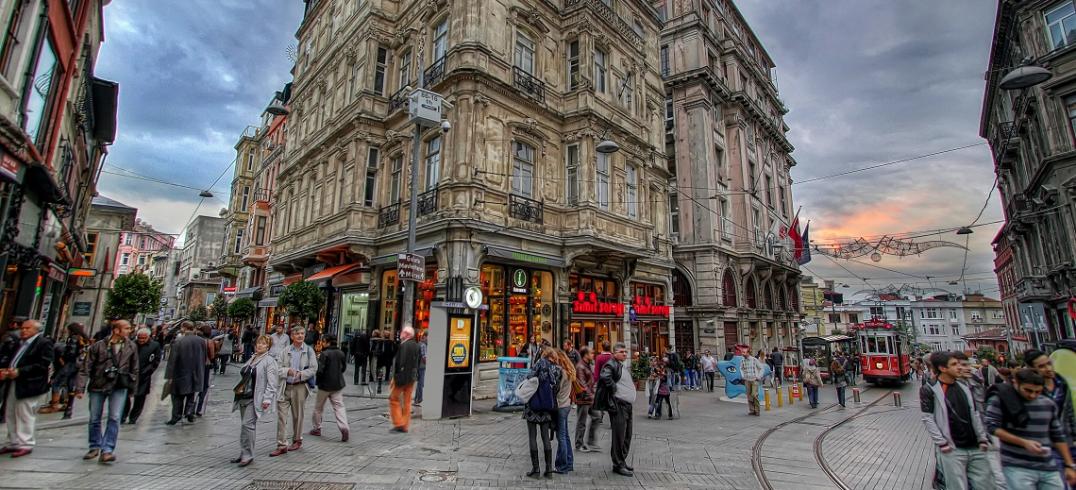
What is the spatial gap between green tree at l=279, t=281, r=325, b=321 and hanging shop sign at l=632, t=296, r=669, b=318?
1346 centimetres

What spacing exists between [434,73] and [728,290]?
71.0 ft

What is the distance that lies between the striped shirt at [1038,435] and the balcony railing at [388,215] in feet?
52.3

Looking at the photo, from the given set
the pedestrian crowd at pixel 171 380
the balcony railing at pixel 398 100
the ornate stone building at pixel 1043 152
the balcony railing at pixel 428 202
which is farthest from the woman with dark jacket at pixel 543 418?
the ornate stone building at pixel 1043 152

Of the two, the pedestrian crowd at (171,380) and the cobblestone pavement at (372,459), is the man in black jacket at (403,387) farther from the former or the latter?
the cobblestone pavement at (372,459)

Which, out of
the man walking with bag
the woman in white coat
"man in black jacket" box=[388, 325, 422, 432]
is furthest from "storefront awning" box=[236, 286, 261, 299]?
the man walking with bag

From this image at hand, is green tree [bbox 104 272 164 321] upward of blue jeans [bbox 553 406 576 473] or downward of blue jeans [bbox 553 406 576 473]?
upward

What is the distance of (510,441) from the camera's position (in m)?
8.07

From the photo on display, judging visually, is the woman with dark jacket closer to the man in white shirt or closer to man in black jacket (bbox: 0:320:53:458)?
man in black jacket (bbox: 0:320:53:458)

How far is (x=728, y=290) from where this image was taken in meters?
28.5

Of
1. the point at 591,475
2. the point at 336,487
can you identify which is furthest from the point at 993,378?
the point at 336,487

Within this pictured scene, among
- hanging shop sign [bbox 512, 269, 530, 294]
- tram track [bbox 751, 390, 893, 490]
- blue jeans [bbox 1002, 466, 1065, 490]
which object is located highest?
hanging shop sign [bbox 512, 269, 530, 294]

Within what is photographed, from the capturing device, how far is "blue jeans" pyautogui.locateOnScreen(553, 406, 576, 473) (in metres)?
6.30

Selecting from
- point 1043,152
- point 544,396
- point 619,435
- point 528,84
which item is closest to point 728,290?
point 1043,152

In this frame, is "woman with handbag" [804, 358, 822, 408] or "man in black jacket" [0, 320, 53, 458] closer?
"man in black jacket" [0, 320, 53, 458]
